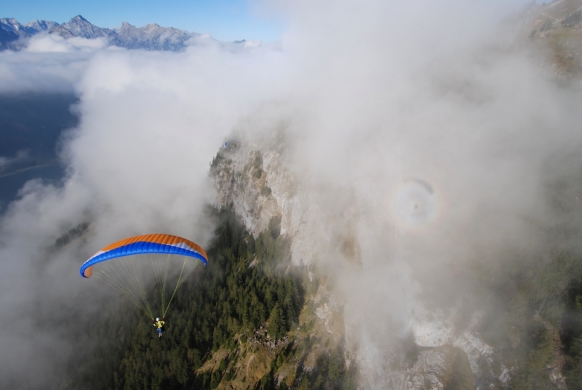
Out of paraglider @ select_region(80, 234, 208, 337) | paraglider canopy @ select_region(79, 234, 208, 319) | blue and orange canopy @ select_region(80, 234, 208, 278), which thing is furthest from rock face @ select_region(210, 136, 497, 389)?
blue and orange canopy @ select_region(80, 234, 208, 278)

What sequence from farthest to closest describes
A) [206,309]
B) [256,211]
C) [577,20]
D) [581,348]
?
[256,211]
[577,20]
[206,309]
[581,348]

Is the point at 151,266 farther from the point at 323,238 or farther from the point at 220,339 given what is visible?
the point at 323,238

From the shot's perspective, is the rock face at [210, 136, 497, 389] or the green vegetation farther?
the green vegetation

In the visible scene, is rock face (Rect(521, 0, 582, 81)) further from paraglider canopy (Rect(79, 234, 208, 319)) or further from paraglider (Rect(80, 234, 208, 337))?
paraglider (Rect(80, 234, 208, 337))

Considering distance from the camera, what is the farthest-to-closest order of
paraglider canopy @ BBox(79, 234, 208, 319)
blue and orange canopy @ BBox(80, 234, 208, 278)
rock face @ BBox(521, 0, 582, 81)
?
rock face @ BBox(521, 0, 582, 81)
paraglider canopy @ BBox(79, 234, 208, 319)
blue and orange canopy @ BBox(80, 234, 208, 278)

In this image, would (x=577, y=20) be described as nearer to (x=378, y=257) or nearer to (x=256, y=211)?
(x=378, y=257)

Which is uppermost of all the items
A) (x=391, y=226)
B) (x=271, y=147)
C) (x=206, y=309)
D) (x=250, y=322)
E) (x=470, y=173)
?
(x=271, y=147)

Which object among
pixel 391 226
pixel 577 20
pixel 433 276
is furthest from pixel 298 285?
pixel 577 20
